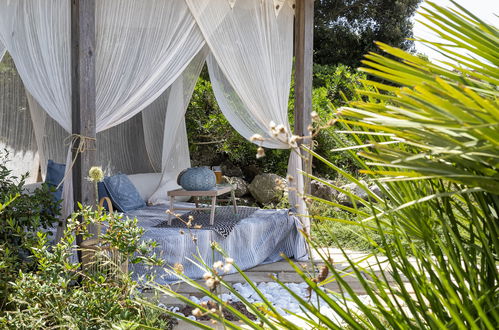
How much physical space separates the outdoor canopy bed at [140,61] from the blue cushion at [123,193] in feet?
0.69

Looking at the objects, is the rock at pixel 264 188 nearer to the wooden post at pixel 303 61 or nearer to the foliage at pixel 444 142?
the wooden post at pixel 303 61

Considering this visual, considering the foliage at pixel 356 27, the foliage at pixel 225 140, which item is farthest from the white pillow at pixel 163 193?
the foliage at pixel 356 27

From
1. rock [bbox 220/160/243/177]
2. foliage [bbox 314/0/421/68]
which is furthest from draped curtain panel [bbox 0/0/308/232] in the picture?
foliage [bbox 314/0/421/68]

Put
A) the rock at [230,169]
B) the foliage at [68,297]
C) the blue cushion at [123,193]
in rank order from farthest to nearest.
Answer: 1. the rock at [230,169]
2. the blue cushion at [123,193]
3. the foliage at [68,297]

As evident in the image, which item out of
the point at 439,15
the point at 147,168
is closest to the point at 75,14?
the point at 147,168

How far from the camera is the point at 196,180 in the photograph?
5094mm

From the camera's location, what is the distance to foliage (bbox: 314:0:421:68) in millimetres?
12391

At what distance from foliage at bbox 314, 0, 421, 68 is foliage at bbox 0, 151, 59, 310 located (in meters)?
9.46

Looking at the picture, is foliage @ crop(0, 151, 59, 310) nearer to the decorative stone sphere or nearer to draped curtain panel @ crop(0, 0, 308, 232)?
draped curtain panel @ crop(0, 0, 308, 232)

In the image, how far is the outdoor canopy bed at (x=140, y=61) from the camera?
411 centimetres

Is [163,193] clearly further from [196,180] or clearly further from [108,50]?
[108,50]

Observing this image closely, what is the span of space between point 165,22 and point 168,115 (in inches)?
80.9

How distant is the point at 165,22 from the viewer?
4715 mm

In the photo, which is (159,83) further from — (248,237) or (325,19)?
(325,19)
